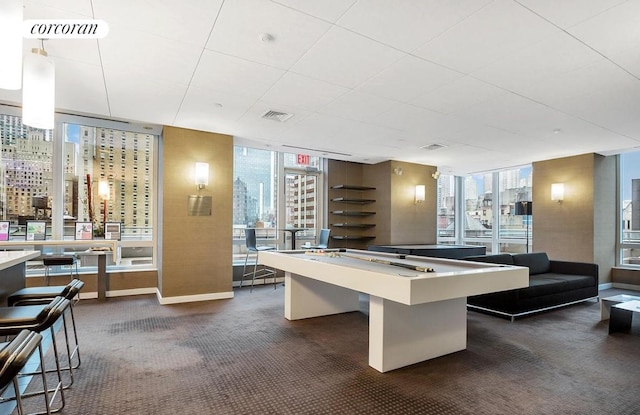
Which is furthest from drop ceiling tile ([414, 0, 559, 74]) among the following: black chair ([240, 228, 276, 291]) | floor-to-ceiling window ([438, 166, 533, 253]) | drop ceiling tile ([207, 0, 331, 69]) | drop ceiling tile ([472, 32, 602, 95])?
floor-to-ceiling window ([438, 166, 533, 253])

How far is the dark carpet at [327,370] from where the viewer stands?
221 cm

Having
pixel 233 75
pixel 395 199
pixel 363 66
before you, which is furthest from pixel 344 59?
pixel 395 199

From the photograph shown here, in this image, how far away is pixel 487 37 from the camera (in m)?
2.46

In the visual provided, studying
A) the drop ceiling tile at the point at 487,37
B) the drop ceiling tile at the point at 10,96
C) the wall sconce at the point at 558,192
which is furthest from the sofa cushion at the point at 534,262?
the drop ceiling tile at the point at 10,96

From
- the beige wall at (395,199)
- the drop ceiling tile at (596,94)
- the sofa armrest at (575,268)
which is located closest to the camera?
the drop ceiling tile at (596,94)

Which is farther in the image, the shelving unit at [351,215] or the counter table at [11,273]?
the shelving unit at [351,215]

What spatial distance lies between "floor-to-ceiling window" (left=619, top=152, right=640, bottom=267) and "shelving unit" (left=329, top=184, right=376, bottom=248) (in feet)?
15.5

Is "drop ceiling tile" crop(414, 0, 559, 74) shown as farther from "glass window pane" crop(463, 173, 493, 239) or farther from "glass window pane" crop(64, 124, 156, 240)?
"glass window pane" crop(463, 173, 493, 239)

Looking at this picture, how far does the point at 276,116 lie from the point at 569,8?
3.15 meters

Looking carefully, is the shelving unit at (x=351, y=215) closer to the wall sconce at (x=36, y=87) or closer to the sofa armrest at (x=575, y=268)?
the sofa armrest at (x=575, y=268)

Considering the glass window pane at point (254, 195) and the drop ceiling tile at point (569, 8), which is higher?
the drop ceiling tile at point (569, 8)

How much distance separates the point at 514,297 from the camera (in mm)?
4039

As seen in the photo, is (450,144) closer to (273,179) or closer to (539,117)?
(539,117)

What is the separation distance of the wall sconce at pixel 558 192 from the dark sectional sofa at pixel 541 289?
1.58 m
